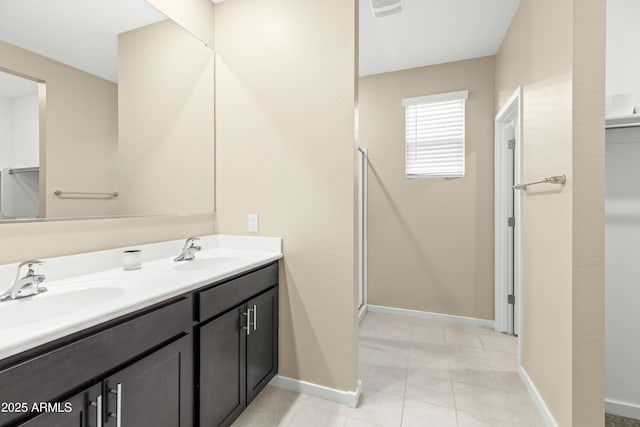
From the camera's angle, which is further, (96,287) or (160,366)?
(96,287)

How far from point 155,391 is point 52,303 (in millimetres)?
510

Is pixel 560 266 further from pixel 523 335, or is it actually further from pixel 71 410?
pixel 71 410

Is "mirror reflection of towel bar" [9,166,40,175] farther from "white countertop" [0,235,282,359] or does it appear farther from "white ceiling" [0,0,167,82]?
"white ceiling" [0,0,167,82]

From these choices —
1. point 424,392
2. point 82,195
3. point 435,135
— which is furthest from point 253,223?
point 435,135

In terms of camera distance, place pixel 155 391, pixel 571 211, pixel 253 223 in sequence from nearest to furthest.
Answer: pixel 155 391 → pixel 571 211 → pixel 253 223

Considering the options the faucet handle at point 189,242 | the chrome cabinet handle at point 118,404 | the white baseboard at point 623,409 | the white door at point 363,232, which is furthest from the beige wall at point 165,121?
the white baseboard at point 623,409

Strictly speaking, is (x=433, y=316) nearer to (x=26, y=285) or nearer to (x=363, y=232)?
(x=363, y=232)

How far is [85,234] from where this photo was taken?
1454 millimetres

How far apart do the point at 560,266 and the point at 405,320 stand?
191cm

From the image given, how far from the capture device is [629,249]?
1.65 m

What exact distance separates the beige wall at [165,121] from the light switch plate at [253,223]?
329 mm

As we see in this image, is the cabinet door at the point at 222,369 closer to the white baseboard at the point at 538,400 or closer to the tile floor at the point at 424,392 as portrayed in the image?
the tile floor at the point at 424,392

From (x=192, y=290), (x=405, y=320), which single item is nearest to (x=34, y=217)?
(x=192, y=290)

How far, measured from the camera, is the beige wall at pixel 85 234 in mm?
1222
